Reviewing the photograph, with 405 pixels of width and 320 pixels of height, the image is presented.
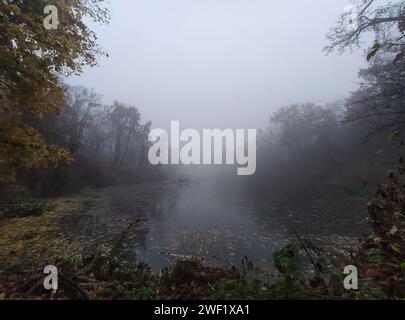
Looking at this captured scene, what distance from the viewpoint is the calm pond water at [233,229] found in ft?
32.7

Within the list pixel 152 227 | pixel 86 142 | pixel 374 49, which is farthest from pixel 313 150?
pixel 374 49

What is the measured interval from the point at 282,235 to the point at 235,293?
350 inches

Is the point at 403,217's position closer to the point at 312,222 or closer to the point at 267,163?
the point at 312,222

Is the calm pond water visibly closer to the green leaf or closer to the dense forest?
the dense forest

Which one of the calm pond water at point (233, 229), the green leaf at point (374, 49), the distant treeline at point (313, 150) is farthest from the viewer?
the distant treeline at point (313, 150)

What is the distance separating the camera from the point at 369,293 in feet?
11.7

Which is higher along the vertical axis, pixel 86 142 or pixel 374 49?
pixel 86 142

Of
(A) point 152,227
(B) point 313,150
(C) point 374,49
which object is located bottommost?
(A) point 152,227

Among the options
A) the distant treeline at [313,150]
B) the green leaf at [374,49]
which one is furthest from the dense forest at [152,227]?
the distant treeline at [313,150]

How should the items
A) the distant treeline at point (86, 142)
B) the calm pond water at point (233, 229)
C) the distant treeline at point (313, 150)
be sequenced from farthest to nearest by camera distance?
the distant treeline at point (313, 150) < the distant treeline at point (86, 142) < the calm pond water at point (233, 229)

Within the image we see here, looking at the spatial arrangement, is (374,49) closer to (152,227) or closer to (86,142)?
(152,227)

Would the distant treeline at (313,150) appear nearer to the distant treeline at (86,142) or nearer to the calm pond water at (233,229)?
the calm pond water at (233,229)

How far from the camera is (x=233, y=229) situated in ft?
44.2
